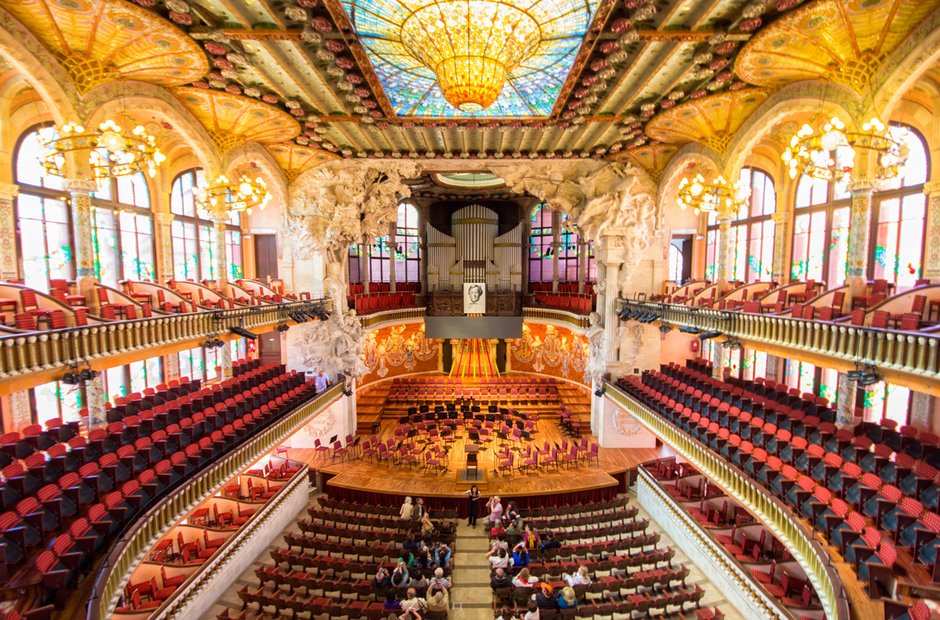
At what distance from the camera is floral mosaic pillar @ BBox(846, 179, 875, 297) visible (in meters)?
8.27

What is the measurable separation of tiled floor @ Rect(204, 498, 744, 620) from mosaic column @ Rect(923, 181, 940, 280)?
28.1ft

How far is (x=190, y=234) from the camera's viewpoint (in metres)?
16.9

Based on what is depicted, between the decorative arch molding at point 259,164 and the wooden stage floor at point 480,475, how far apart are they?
33.2 feet

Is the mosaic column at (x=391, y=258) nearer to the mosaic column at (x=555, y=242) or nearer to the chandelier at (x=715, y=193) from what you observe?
the mosaic column at (x=555, y=242)

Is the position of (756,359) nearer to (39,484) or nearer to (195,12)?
(195,12)

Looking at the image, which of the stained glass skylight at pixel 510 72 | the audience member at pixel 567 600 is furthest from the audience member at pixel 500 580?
the stained glass skylight at pixel 510 72

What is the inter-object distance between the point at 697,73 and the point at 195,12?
9.73m

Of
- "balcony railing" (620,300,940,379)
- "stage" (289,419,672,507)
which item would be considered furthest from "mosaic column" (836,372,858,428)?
"stage" (289,419,672,507)

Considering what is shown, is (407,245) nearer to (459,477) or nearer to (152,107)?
(459,477)

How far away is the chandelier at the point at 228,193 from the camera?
1165 centimetres

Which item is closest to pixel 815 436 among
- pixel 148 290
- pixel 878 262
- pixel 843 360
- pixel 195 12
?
pixel 843 360

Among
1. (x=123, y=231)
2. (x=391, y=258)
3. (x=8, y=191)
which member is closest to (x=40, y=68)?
(x=8, y=191)

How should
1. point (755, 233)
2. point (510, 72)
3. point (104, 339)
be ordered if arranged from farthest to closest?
point (755, 233), point (510, 72), point (104, 339)

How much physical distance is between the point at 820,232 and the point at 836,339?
760 centimetres
